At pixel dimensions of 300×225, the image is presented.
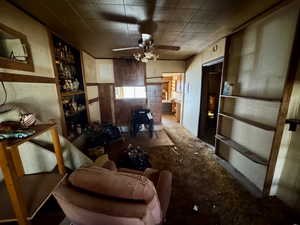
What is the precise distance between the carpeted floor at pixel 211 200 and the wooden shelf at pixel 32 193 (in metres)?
1.27

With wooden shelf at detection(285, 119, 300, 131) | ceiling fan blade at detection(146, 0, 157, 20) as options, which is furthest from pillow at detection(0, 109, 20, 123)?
wooden shelf at detection(285, 119, 300, 131)

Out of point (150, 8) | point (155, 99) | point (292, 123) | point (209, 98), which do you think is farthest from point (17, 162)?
point (209, 98)

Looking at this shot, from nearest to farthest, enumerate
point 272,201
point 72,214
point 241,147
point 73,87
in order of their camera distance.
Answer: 1. point 72,214
2. point 272,201
3. point 241,147
4. point 73,87

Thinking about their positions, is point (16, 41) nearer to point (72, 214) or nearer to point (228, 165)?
point (72, 214)

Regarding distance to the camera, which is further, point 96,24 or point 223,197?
point 96,24

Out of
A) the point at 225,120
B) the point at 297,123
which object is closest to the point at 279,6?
the point at 297,123

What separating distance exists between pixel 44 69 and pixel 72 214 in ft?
6.35

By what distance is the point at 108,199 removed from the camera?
0.78 m

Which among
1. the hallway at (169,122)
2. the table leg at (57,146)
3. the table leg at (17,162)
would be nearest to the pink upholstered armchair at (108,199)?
the table leg at (57,146)

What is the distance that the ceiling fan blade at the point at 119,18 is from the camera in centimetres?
165

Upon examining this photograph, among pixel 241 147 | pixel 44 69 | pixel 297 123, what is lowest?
pixel 241 147

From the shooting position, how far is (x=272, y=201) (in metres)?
1.63

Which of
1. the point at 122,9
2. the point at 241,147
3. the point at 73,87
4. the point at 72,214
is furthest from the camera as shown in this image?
the point at 73,87

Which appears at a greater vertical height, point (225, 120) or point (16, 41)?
point (16, 41)
